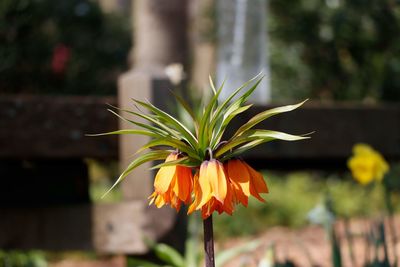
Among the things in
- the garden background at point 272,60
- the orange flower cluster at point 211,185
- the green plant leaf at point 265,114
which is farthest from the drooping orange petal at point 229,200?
the garden background at point 272,60

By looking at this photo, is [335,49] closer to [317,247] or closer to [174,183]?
[317,247]

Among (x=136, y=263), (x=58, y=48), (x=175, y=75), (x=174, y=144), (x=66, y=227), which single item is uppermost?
(x=58, y=48)

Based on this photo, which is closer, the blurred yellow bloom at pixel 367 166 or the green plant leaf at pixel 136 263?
the green plant leaf at pixel 136 263

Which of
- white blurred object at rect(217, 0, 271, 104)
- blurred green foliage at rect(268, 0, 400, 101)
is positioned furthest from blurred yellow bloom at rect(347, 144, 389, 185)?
blurred green foliage at rect(268, 0, 400, 101)

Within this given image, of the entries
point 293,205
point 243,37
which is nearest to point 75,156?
point 243,37

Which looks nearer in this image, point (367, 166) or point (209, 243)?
point (209, 243)

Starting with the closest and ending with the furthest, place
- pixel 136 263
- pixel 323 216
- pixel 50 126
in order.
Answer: pixel 323 216 → pixel 136 263 → pixel 50 126

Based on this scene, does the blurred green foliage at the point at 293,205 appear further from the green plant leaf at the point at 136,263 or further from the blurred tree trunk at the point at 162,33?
the green plant leaf at the point at 136,263
